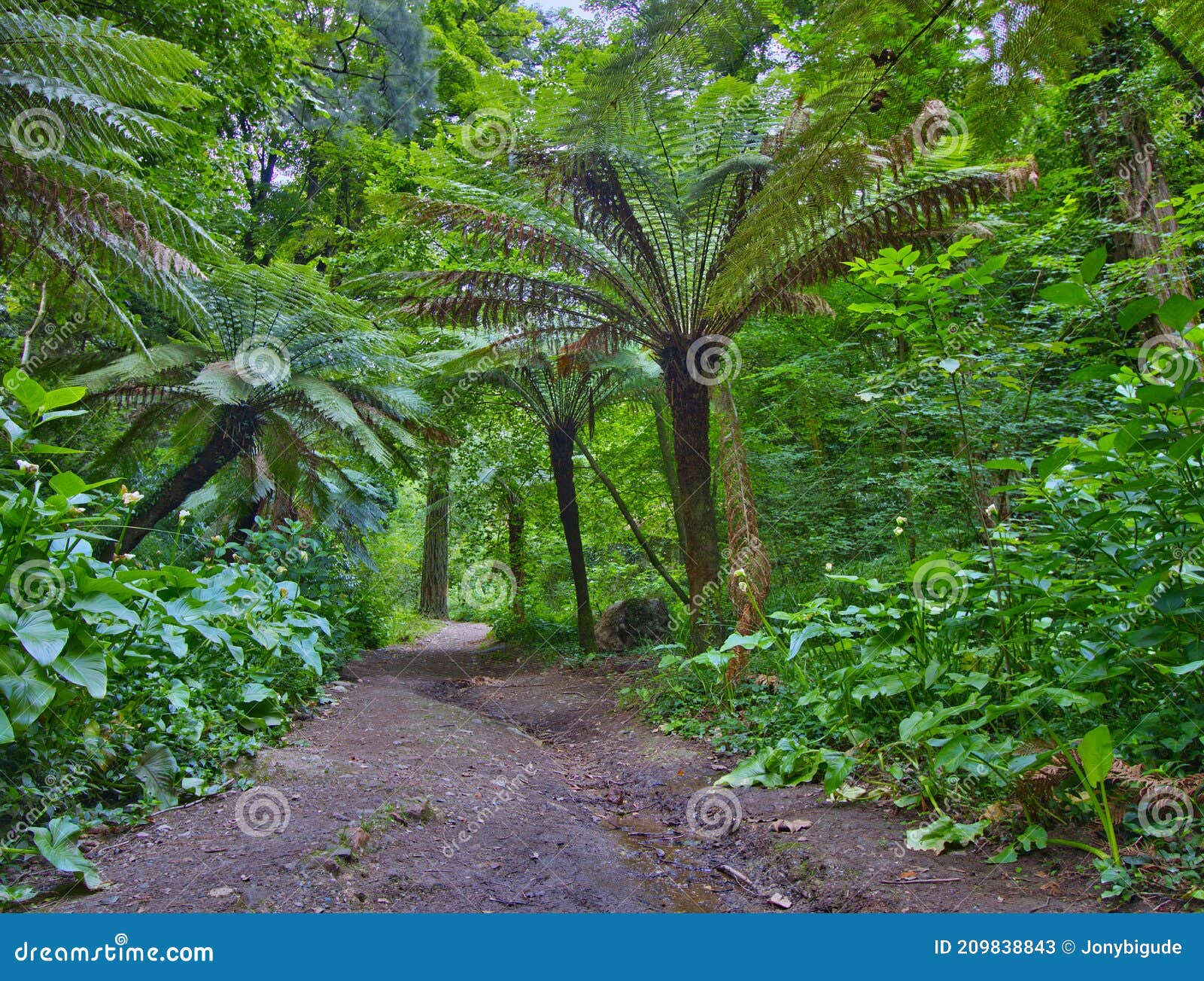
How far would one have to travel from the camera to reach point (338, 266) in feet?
28.3

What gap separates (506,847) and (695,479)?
2.66 metres

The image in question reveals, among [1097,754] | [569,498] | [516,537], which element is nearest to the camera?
[1097,754]

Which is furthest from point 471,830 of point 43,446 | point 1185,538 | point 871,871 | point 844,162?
point 844,162

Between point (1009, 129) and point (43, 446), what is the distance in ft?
9.14

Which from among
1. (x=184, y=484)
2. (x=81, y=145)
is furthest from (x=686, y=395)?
(x=81, y=145)

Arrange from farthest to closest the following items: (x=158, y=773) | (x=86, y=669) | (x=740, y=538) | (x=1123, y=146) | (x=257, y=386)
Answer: (x=1123, y=146) → (x=257, y=386) → (x=740, y=538) → (x=158, y=773) → (x=86, y=669)

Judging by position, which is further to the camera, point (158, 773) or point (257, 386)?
point (257, 386)

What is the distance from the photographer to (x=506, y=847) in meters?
2.04

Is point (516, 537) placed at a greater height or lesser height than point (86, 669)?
lesser

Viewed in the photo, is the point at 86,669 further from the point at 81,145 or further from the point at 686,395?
the point at 81,145

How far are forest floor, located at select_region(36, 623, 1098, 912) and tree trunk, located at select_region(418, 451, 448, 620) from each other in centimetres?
560

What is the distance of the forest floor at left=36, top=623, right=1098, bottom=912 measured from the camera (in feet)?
5.24

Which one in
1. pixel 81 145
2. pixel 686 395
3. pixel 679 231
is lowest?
pixel 686 395

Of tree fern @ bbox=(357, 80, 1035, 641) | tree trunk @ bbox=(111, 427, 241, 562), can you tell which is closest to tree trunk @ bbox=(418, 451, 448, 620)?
tree trunk @ bbox=(111, 427, 241, 562)
